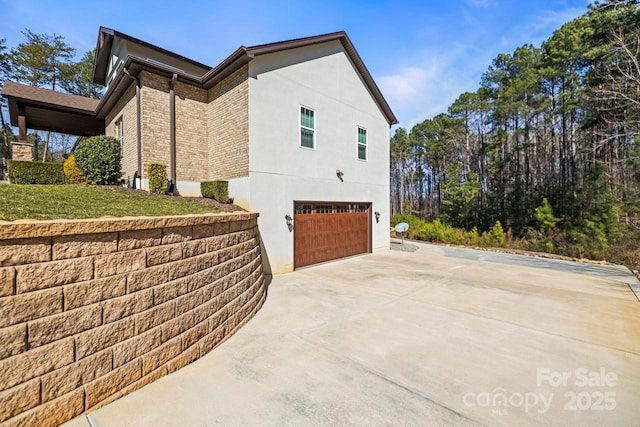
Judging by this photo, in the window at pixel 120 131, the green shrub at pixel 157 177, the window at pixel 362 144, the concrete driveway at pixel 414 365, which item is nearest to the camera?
the concrete driveway at pixel 414 365

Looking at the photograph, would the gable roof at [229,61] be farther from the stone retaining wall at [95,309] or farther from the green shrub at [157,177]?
the stone retaining wall at [95,309]

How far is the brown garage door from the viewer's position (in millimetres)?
9594

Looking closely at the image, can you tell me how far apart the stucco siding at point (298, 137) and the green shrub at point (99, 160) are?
16.2 ft

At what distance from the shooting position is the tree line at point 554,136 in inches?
513

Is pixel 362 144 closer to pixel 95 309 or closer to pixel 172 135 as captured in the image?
pixel 172 135

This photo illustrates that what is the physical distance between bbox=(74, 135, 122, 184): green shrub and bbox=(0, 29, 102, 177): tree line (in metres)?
22.7

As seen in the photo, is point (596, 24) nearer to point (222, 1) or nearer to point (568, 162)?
point (568, 162)

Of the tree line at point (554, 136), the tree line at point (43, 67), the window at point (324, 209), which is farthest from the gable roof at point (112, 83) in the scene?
the tree line at point (43, 67)

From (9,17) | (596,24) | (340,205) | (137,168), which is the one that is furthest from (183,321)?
(9,17)

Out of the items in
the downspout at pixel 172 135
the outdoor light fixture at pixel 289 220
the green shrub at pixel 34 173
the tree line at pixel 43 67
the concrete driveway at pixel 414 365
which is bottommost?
the concrete driveway at pixel 414 365

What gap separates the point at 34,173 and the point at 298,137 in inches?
322

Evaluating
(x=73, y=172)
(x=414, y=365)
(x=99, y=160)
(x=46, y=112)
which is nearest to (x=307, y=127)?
(x=99, y=160)

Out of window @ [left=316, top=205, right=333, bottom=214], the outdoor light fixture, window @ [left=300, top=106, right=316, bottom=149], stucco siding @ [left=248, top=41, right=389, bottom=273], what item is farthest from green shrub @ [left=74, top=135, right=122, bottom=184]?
window @ [left=316, top=205, right=333, bottom=214]

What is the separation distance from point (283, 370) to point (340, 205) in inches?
326
